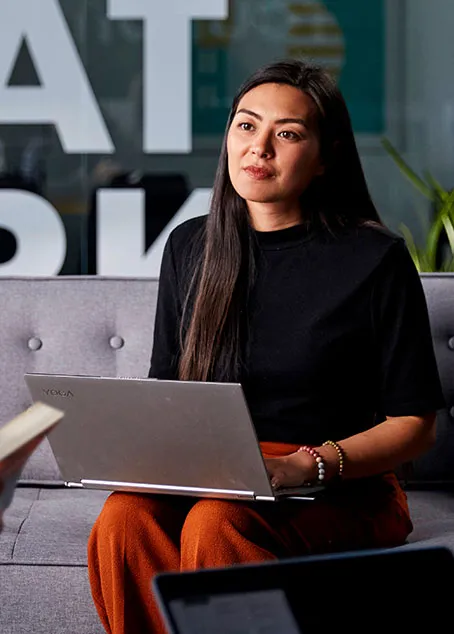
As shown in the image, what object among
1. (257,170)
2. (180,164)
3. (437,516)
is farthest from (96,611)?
(180,164)

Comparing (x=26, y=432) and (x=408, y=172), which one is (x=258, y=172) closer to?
(x=26, y=432)

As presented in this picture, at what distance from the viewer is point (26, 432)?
0.82 meters

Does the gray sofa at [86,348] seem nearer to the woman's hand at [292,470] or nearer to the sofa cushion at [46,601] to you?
the sofa cushion at [46,601]

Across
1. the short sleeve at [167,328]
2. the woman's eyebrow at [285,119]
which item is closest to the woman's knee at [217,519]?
the short sleeve at [167,328]

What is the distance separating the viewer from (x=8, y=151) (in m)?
4.10

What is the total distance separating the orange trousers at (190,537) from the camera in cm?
155

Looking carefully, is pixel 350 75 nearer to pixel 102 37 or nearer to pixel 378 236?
pixel 102 37

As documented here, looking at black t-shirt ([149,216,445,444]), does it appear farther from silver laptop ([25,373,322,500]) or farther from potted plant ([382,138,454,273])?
potted plant ([382,138,454,273])

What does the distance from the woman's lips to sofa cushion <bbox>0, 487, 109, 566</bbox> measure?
70 cm

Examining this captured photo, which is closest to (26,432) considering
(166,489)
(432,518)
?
(166,489)

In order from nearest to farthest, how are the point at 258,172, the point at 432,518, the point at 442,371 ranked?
1. the point at 258,172
2. the point at 432,518
3. the point at 442,371

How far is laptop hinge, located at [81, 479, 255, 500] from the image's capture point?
153 centimetres

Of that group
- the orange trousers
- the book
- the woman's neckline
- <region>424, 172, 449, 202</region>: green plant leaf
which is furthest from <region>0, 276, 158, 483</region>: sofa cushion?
<region>424, 172, 449, 202</region>: green plant leaf

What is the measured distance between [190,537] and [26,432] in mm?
777
